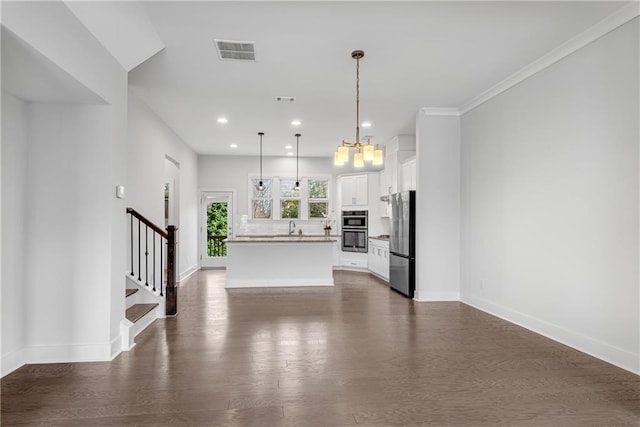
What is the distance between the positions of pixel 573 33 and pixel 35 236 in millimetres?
5035

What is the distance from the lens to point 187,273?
7.81m

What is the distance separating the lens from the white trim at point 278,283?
6548 mm

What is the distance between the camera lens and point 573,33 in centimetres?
329

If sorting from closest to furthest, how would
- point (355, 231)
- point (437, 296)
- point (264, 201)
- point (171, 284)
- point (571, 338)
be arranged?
1. point (571, 338)
2. point (171, 284)
3. point (437, 296)
4. point (355, 231)
5. point (264, 201)

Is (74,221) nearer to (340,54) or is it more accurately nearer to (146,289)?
(146,289)

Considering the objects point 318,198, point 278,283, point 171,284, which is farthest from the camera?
point 318,198

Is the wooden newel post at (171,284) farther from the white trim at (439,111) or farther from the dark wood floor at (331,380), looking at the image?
the white trim at (439,111)

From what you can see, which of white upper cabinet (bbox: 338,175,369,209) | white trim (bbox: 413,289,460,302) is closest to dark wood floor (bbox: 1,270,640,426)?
white trim (bbox: 413,289,460,302)

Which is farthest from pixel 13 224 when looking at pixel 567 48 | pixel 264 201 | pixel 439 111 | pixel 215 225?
pixel 264 201

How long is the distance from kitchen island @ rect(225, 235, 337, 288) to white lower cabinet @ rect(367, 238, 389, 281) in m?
1.20

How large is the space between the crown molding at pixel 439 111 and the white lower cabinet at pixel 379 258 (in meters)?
2.69

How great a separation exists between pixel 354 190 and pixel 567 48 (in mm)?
5709

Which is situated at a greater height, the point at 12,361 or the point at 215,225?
the point at 215,225

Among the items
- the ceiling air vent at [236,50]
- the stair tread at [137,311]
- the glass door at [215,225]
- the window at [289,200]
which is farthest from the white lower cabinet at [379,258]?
the ceiling air vent at [236,50]
